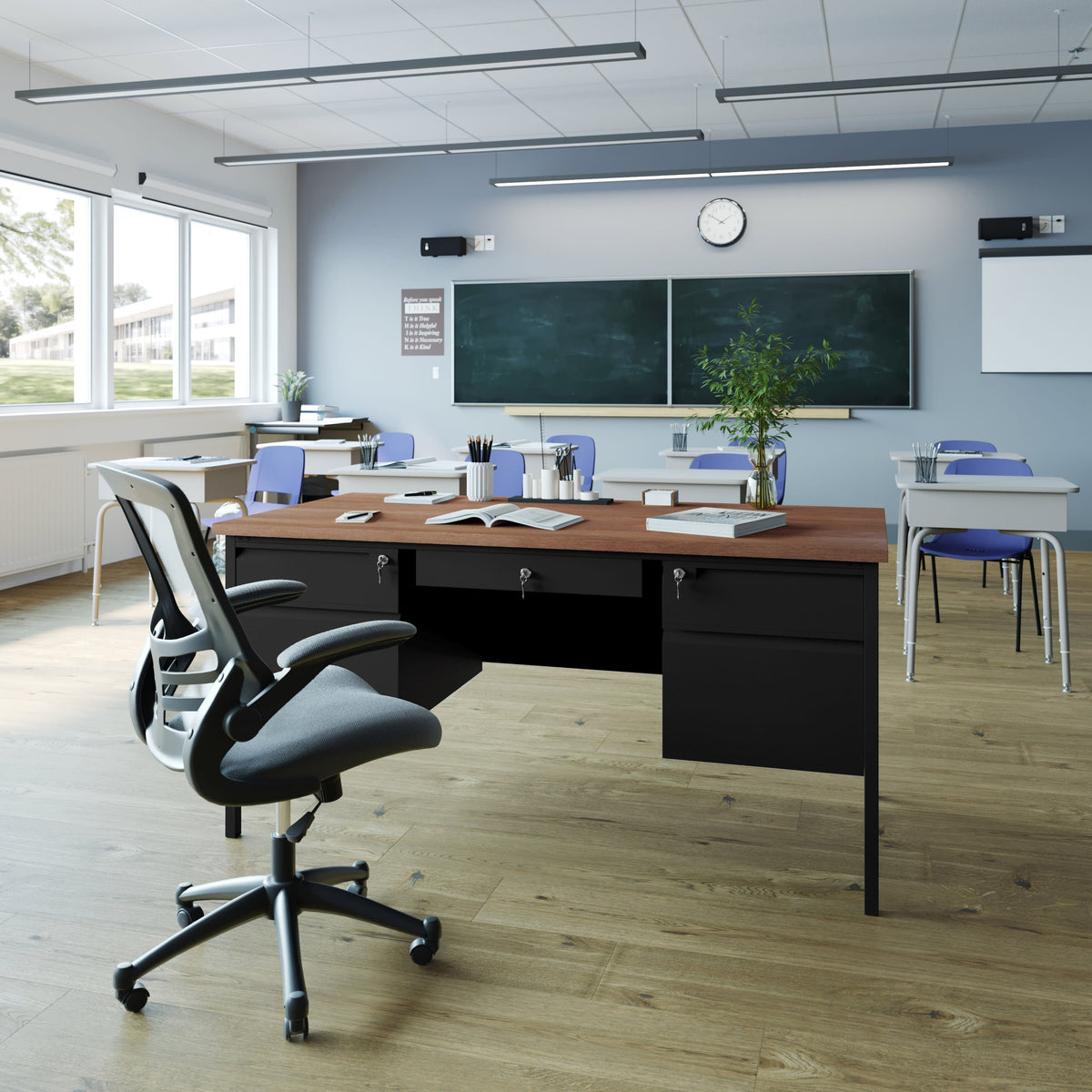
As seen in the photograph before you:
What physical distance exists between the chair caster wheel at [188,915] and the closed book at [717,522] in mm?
1370

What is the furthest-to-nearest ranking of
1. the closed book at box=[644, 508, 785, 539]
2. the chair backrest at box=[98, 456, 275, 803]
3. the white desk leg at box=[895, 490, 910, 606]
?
the white desk leg at box=[895, 490, 910, 606]
the closed book at box=[644, 508, 785, 539]
the chair backrest at box=[98, 456, 275, 803]

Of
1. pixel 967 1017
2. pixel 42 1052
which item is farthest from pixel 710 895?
pixel 42 1052

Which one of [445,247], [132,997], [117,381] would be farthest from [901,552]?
[117,381]

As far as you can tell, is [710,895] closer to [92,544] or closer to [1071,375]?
[92,544]

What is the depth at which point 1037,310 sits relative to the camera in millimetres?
7930

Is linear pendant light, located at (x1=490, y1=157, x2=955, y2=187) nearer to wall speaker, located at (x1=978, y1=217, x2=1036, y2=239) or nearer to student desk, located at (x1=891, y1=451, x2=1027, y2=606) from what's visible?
wall speaker, located at (x1=978, y1=217, x2=1036, y2=239)

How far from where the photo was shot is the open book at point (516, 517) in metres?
2.78

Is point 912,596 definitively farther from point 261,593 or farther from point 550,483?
point 261,593

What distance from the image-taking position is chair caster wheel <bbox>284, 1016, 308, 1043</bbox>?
76.7 inches

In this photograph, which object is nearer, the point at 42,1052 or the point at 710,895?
the point at 42,1052

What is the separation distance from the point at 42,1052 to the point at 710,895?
4.67ft

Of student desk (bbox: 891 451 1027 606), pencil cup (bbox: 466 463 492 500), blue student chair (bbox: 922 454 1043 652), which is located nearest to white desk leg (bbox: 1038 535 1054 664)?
blue student chair (bbox: 922 454 1043 652)

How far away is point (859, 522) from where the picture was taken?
2914mm

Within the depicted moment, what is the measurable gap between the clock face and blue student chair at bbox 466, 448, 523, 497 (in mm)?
3222
